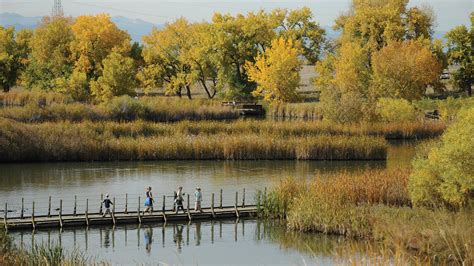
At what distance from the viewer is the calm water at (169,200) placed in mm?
30781

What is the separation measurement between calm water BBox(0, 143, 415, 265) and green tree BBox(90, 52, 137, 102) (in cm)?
3109

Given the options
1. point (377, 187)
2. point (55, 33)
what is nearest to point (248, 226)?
point (377, 187)

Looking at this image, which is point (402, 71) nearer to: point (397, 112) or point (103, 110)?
point (397, 112)

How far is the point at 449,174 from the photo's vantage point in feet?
108

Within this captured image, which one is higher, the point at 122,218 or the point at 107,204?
the point at 107,204

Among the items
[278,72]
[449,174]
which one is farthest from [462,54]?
[449,174]

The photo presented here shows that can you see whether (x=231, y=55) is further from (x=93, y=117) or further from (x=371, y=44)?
(x=93, y=117)

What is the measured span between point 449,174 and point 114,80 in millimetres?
55517

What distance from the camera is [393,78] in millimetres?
82938

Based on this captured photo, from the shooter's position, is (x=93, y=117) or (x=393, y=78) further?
(x=393, y=78)

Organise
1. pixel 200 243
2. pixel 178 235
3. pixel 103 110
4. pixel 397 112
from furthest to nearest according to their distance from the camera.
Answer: pixel 397 112, pixel 103 110, pixel 178 235, pixel 200 243

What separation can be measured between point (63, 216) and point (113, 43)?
6022cm

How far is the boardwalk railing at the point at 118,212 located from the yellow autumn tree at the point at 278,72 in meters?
48.7

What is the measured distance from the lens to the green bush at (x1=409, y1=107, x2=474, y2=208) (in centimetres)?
3269
